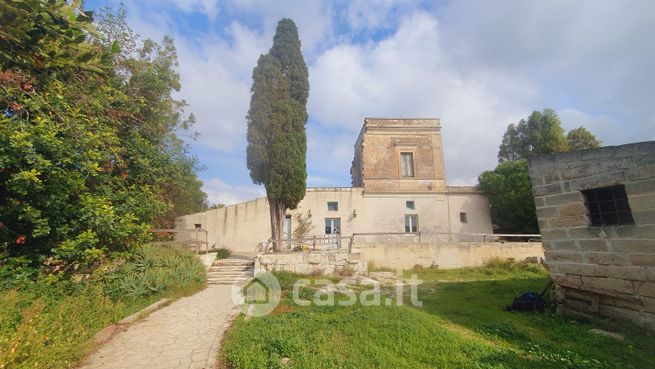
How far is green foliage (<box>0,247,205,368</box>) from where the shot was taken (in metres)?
3.81

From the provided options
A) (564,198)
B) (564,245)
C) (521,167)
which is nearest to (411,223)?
(521,167)

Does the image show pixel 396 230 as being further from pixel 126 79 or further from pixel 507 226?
pixel 126 79

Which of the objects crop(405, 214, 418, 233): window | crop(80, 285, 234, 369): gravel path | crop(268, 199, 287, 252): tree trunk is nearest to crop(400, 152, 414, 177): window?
crop(405, 214, 418, 233): window

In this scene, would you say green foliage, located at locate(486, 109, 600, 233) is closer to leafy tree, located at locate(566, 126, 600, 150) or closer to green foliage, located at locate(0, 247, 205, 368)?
leafy tree, located at locate(566, 126, 600, 150)

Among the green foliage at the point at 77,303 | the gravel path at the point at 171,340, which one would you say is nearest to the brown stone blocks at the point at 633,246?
the gravel path at the point at 171,340

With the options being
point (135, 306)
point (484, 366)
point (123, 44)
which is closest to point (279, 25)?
point (123, 44)

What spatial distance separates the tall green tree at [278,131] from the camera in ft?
45.7

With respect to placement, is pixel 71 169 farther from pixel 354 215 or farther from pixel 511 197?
pixel 511 197

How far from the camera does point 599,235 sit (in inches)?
249

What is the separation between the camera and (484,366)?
13.6 ft

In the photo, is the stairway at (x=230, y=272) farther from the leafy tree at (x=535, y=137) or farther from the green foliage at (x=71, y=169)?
the leafy tree at (x=535, y=137)

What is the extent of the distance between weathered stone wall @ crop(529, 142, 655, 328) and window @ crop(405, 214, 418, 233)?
12.7 meters

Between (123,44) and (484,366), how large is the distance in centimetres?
1250

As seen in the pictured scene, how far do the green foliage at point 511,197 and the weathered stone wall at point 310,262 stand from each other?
1194 centimetres
